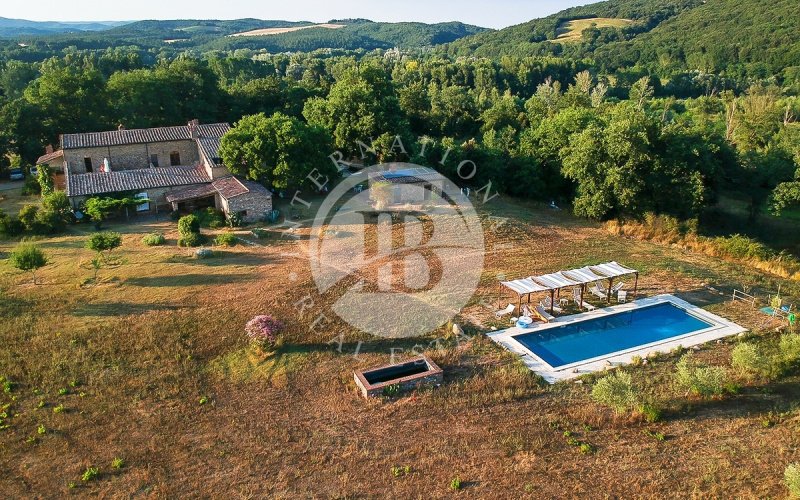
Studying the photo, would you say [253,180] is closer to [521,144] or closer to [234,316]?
[234,316]

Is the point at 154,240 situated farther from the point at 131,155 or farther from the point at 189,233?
the point at 131,155

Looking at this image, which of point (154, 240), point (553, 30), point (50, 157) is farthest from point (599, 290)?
point (553, 30)

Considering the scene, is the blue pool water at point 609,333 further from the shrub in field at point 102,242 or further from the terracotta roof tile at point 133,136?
the terracotta roof tile at point 133,136

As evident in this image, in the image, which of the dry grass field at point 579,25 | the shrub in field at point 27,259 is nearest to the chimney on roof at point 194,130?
the shrub in field at point 27,259

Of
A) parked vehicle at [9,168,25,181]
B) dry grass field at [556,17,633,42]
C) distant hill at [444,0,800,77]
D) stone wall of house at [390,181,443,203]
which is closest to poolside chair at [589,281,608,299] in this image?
stone wall of house at [390,181,443,203]

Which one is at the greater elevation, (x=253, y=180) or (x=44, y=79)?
(x=44, y=79)

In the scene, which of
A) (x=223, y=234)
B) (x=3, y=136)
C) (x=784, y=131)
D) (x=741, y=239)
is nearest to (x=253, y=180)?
(x=223, y=234)

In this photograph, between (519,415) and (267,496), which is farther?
(519,415)
